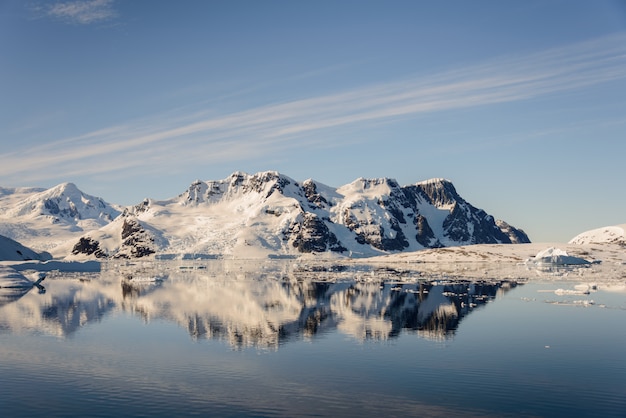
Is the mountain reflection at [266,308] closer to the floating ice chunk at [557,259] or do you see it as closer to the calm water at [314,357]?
the calm water at [314,357]

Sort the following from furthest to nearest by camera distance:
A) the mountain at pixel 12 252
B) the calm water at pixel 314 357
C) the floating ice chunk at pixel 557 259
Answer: the floating ice chunk at pixel 557 259, the mountain at pixel 12 252, the calm water at pixel 314 357

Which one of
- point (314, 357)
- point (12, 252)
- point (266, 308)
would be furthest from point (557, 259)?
point (12, 252)

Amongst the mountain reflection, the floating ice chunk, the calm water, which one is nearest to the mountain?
the mountain reflection

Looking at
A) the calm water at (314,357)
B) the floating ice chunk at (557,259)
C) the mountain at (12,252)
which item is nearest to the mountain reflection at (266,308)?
the calm water at (314,357)

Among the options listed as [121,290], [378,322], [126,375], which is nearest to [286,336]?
[378,322]

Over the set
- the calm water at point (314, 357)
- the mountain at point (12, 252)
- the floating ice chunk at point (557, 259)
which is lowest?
the calm water at point (314, 357)

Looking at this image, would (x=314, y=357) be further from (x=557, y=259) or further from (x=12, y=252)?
(x=12, y=252)

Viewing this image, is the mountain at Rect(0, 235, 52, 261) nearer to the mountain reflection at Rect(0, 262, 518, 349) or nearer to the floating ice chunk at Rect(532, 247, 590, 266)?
the mountain reflection at Rect(0, 262, 518, 349)
